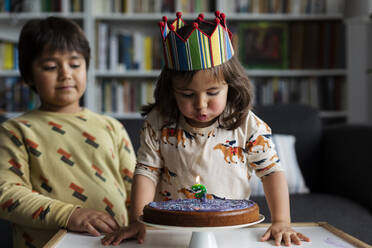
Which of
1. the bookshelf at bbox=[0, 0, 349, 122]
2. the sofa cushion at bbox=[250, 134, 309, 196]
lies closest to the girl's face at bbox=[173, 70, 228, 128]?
the sofa cushion at bbox=[250, 134, 309, 196]

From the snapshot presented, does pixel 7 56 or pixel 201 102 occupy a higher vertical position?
pixel 7 56

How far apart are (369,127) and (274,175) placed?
3.44ft

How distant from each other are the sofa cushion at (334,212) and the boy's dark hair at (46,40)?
0.73 m

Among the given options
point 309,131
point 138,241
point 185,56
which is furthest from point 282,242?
point 309,131

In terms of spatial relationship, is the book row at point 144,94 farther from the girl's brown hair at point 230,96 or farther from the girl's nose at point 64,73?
the girl's brown hair at point 230,96

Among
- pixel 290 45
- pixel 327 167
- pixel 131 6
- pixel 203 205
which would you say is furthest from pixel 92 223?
pixel 290 45

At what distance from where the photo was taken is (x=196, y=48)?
0.90 metres

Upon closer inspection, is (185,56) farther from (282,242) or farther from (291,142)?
(291,142)

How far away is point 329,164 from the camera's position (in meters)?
2.03

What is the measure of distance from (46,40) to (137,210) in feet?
1.94

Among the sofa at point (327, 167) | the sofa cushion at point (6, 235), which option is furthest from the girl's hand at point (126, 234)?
the sofa cushion at point (6, 235)

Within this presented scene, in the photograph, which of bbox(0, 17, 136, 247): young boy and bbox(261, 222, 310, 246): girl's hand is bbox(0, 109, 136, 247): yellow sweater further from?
bbox(261, 222, 310, 246): girl's hand

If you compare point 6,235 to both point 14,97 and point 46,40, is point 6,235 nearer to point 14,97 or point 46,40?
point 46,40

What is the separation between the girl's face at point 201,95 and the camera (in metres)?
0.90
